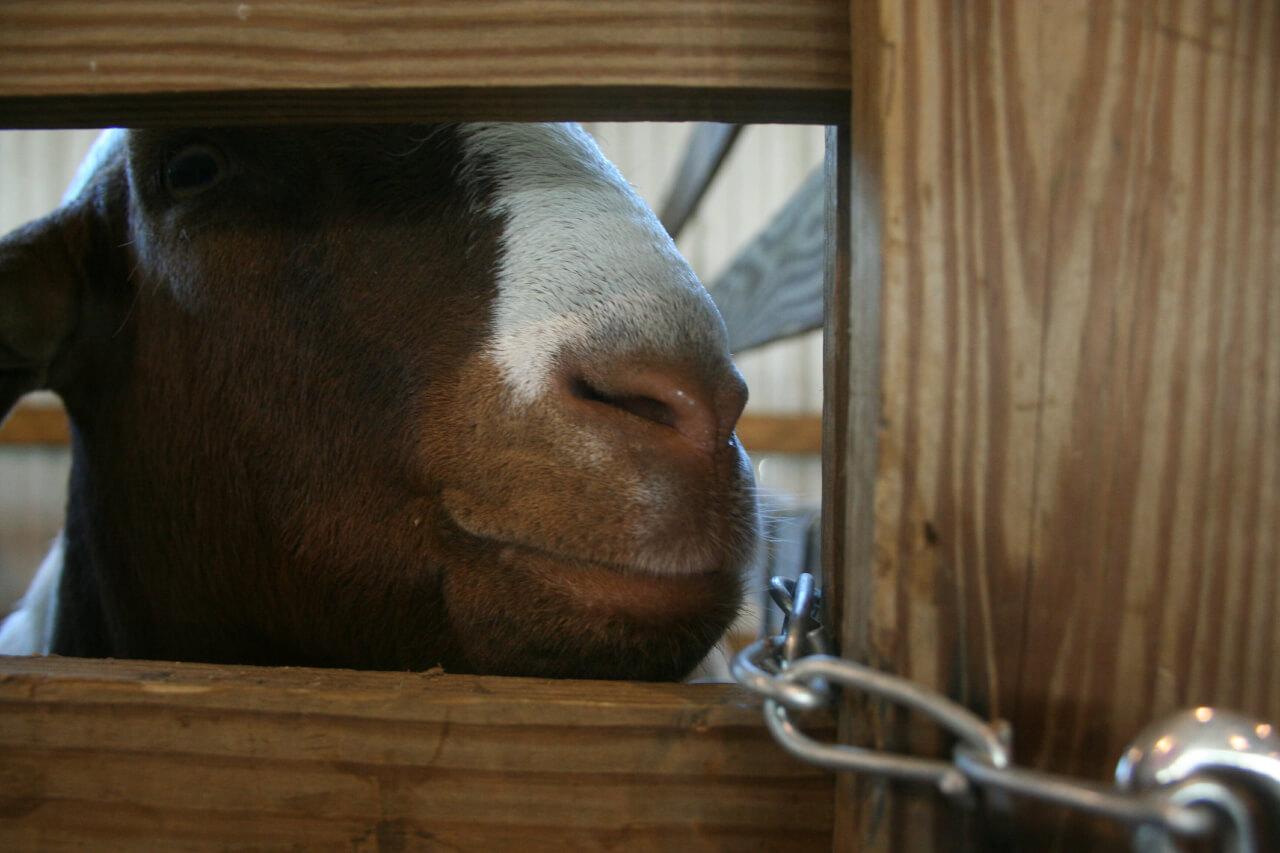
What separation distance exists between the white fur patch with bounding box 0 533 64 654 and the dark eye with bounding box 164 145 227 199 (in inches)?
42.8

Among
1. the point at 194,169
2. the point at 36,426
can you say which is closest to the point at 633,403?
the point at 194,169

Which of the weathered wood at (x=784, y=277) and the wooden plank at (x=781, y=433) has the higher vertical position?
the weathered wood at (x=784, y=277)

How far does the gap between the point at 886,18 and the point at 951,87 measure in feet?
0.23

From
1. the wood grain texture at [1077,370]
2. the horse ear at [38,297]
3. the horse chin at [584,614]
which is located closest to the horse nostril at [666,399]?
the horse chin at [584,614]

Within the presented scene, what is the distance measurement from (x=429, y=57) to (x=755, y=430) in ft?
22.7

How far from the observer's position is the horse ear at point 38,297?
1562 millimetres

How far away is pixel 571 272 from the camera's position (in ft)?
3.80

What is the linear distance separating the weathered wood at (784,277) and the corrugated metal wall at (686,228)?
17.1 feet

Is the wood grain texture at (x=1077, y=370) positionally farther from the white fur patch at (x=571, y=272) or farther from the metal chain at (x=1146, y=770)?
the white fur patch at (x=571, y=272)

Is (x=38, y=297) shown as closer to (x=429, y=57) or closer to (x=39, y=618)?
(x=39, y=618)

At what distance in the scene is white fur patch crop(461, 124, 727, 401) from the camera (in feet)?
3.59

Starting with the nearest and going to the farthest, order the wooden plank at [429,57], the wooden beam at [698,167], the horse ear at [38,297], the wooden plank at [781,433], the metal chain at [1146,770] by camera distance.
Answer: the metal chain at [1146,770]
the wooden plank at [429,57]
the horse ear at [38,297]
the wooden beam at [698,167]
the wooden plank at [781,433]

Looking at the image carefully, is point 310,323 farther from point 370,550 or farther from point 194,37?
point 194,37

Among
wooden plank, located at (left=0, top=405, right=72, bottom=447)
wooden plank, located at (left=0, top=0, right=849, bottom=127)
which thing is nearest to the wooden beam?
wooden plank, located at (left=0, top=0, right=849, bottom=127)
